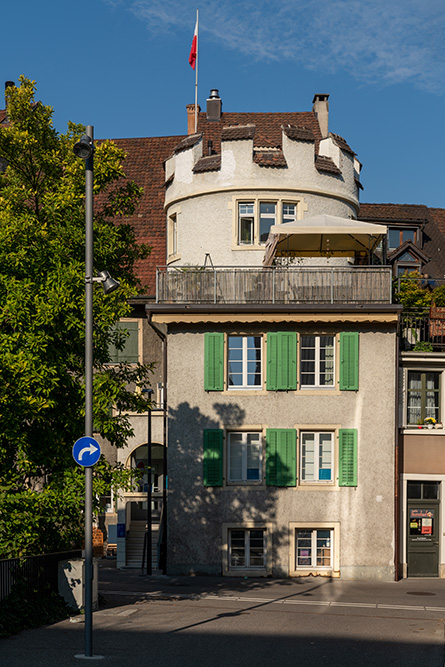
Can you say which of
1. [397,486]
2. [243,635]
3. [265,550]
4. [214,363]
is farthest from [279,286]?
[243,635]

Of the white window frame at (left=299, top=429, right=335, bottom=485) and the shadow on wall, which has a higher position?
the white window frame at (left=299, top=429, right=335, bottom=485)

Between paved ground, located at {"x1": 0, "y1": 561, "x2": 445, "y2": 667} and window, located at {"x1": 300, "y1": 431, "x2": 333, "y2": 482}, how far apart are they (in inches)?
119

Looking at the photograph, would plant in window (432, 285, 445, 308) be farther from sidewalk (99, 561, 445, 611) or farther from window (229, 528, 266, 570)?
window (229, 528, 266, 570)

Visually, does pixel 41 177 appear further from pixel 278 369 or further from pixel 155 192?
pixel 155 192

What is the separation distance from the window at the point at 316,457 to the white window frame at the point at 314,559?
1293 mm

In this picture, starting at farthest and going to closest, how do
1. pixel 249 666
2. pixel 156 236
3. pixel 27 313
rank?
pixel 156 236
pixel 27 313
pixel 249 666

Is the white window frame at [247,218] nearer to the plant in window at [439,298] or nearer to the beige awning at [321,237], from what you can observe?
the beige awning at [321,237]

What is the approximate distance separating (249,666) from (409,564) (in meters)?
14.5

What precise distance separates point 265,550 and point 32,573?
10.1 meters

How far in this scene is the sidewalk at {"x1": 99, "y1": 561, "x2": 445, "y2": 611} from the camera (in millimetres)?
22562

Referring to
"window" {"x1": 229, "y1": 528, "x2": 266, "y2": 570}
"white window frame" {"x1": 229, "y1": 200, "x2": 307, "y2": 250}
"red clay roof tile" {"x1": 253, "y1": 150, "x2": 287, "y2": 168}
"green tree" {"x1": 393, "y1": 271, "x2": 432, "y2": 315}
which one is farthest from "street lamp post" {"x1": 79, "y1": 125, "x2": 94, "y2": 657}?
"green tree" {"x1": 393, "y1": 271, "x2": 432, "y2": 315}

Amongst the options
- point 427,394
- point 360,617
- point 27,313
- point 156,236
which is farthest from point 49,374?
point 156,236

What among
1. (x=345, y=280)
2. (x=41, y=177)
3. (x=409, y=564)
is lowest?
(x=409, y=564)

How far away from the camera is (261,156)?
30.0 m
